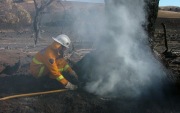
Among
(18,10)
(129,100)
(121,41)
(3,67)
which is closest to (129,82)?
(129,100)

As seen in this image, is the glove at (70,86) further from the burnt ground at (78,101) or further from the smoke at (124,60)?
the smoke at (124,60)

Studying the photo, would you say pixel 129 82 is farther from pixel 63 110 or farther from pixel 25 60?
pixel 25 60

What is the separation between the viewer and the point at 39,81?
708 cm

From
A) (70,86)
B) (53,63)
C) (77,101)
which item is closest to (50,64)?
(53,63)

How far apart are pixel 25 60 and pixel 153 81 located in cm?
545

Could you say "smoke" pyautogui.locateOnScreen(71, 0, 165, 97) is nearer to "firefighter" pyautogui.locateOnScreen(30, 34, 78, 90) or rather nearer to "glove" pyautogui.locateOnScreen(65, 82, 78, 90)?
"glove" pyautogui.locateOnScreen(65, 82, 78, 90)

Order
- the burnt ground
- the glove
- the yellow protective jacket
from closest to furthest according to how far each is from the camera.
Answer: the burnt ground
the yellow protective jacket
the glove

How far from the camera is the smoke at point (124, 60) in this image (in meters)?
6.72

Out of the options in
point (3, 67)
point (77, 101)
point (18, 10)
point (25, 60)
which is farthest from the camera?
point (18, 10)

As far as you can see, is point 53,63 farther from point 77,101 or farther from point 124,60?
point 124,60

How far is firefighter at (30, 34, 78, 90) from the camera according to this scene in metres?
6.46

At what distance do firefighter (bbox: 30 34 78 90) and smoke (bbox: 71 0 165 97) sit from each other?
0.65 m

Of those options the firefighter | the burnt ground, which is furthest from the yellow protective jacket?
the burnt ground

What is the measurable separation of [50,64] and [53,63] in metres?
0.07
